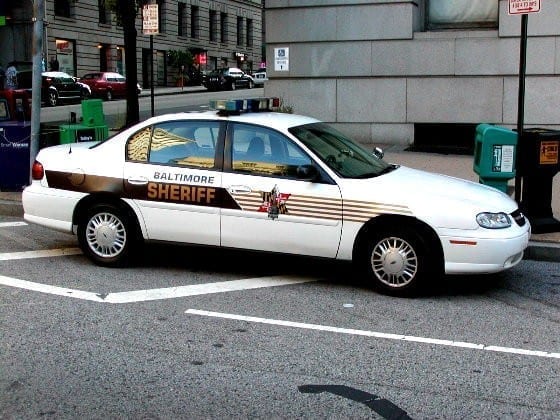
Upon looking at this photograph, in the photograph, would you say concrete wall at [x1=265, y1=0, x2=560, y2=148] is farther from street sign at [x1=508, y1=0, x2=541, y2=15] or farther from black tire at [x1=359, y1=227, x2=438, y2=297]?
black tire at [x1=359, y1=227, x2=438, y2=297]

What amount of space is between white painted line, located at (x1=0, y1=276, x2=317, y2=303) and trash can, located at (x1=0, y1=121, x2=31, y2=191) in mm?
4352

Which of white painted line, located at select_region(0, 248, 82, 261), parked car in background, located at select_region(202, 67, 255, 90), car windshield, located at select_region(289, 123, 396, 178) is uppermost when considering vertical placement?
parked car in background, located at select_region(202, 67, 255, 90)

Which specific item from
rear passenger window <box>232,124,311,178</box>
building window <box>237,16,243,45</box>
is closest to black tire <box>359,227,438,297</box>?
rear passenger window <box>232,124,311,178</box>

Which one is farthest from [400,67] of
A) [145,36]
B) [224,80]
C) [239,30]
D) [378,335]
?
[239,30]

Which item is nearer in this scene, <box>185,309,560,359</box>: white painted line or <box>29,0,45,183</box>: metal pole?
<box>185,309,560,359</box>: white painted line

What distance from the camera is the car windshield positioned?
7.11 m

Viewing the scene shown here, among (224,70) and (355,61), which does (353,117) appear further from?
(224,70)

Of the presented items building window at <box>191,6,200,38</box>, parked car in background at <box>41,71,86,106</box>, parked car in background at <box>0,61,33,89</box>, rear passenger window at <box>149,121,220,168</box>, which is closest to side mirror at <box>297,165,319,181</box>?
rear passenger window at <box>149,121,220,168</box>

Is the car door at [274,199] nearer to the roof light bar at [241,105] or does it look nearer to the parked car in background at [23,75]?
the roof light bar at [241,105]

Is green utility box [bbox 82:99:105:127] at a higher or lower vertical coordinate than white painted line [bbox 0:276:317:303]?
higher

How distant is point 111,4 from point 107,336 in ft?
48.2

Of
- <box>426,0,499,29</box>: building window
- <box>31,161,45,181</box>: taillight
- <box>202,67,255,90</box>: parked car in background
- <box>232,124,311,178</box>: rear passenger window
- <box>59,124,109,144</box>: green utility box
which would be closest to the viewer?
<box>232,124,311,178</box>: rear passenger window

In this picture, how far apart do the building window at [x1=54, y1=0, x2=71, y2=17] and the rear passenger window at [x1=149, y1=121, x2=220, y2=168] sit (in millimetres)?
43614

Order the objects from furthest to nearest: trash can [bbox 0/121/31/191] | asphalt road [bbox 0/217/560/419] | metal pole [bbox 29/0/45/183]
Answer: trash can [bbox 0/121/31/191] → metal pole [bbox 29/0/45/183] → asphalt road [bbox 0/217/560/419]
